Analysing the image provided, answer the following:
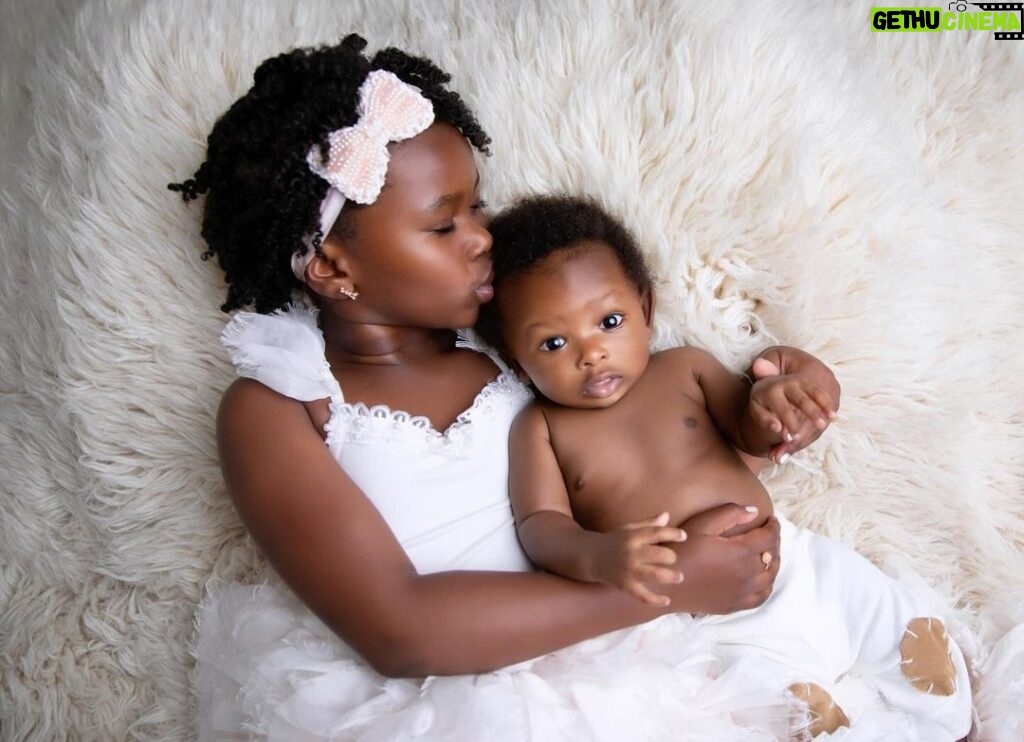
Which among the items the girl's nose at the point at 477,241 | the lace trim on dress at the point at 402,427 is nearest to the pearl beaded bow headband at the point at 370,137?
the girl's nose at the point at 477,241

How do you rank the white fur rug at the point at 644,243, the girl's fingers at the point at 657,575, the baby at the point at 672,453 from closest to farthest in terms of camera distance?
the girl's fingers at the point at 657,575, the baby at the point at 672,453, the white fur rug at the point at 644,243

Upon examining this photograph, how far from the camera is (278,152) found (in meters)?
1.31

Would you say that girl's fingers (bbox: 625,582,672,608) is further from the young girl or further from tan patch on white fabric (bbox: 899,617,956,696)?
tan patch on white fabric (bbox: 899,617,956,696)

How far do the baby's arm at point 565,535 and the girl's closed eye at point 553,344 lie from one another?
4.6 inches

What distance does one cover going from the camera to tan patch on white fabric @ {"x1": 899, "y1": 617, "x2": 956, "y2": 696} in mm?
1320

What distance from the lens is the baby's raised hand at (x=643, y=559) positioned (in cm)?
111

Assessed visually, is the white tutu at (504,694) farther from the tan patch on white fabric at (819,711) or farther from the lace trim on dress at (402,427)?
the lace trim on dress at (402,427)

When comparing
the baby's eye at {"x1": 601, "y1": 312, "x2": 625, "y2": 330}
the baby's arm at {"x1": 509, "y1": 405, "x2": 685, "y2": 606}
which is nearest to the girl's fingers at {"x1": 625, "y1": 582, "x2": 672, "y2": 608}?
the baby's arm at {"x1": 509, "y1": 405, "x2": 685, "y2": 606}

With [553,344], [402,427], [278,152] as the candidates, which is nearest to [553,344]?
[553,344]

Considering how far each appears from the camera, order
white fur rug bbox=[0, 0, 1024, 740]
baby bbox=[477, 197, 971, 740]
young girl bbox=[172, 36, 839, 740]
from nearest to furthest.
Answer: young girl bbox=[172, 36, 839, 740]
baby bbox=[477, 197, 971, 740]
white fur rug bbox=[0, 0, 1024, 740]

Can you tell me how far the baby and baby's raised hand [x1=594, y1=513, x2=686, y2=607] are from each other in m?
→ 0.14

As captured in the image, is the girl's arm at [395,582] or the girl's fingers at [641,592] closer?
the girl's fingers at [641,592]

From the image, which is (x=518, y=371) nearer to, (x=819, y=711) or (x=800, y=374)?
(x=800, y=374)

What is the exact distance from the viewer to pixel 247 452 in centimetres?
130
